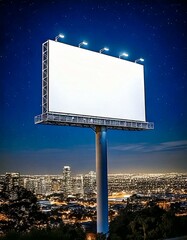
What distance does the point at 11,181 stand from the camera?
21.5 feet

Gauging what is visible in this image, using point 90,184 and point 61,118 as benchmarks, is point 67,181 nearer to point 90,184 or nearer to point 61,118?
point 90,184

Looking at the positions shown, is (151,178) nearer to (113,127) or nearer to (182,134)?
(182,134)

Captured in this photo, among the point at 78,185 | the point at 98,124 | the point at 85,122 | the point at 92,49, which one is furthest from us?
the point at 78,185

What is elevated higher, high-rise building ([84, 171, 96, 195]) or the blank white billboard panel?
the blank white billboard panel

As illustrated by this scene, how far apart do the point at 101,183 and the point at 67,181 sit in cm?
120

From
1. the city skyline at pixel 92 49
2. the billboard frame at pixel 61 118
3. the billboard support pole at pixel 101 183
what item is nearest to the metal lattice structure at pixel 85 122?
the billboard frame at pixel 61 118

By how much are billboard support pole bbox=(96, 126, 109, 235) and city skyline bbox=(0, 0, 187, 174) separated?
145cm

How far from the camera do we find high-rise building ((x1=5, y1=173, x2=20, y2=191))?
6.47m

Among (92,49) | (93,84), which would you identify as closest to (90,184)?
(93,84)

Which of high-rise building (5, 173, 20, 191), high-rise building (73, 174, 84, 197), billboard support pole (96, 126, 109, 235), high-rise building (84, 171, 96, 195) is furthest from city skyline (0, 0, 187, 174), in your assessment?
billboard support pole (96, 126, 109, 235)

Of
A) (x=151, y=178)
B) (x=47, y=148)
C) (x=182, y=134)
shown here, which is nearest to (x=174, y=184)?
(x=151, y=178)

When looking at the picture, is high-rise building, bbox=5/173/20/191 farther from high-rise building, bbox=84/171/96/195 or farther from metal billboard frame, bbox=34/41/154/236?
metal billboard frame, bbox=34/41/154/236

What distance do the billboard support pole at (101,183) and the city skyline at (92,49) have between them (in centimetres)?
145

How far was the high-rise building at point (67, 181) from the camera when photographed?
270 inches
